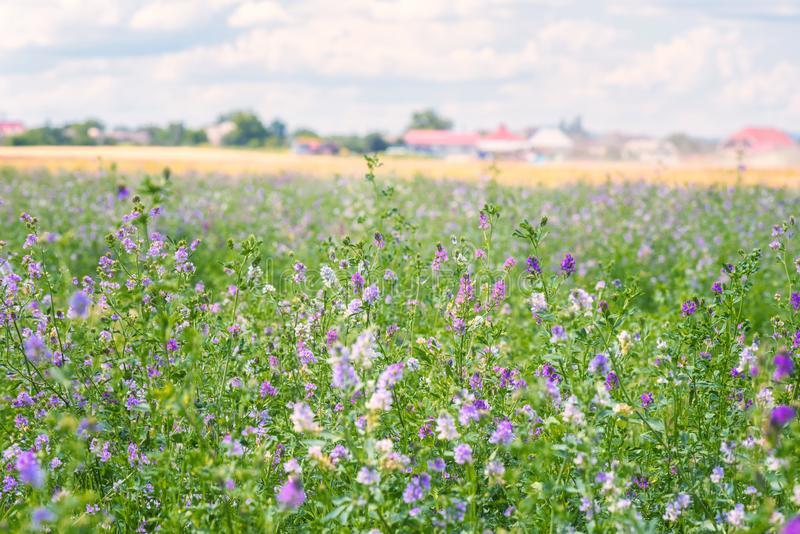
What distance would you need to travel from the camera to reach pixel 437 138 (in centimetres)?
12225

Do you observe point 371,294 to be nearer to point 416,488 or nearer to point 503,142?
point 416,488

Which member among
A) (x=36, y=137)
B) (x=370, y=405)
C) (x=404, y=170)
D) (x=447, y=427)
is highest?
(x=36, y=137)

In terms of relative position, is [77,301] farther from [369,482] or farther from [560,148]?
[560,148]

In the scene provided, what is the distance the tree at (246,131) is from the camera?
264 feet

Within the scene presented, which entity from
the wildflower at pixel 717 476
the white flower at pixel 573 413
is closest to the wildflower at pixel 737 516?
the wildflower at pixel 717 476

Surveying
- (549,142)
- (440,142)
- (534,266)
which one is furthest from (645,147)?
(534,266)

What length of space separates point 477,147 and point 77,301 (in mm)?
125334

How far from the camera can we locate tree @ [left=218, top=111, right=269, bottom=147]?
80.4 metres

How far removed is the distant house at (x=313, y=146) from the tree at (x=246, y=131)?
3824mm

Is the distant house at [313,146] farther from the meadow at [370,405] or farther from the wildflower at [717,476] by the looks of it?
the wildflower at [717,476]

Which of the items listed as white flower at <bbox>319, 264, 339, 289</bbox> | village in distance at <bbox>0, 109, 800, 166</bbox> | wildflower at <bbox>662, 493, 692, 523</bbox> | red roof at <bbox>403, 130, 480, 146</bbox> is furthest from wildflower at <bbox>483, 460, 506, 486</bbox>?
red roof at <bbox>403, 130, 480, 146</bbox>

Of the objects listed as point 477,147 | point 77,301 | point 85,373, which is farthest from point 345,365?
point 477,147

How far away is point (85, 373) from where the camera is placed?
12.6 ft

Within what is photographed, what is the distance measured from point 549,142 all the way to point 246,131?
71.4 m
